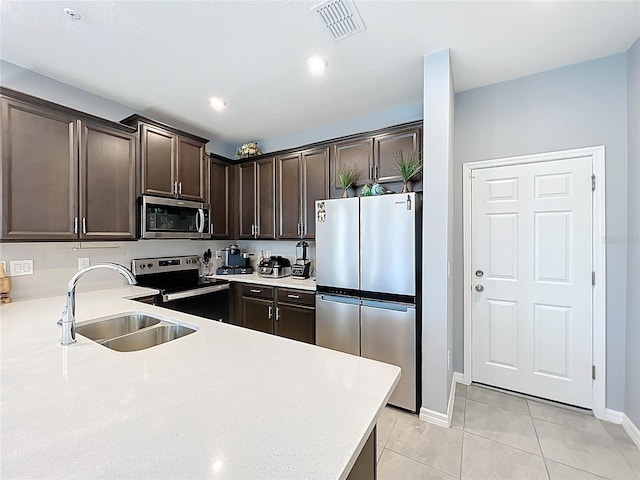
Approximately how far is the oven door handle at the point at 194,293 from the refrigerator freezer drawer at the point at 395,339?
65.3 inches

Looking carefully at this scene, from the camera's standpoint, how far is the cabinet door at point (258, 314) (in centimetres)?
304

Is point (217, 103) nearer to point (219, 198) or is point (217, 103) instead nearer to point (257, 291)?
point (219, 198)

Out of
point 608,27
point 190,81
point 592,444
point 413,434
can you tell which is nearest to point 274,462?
point 413,434

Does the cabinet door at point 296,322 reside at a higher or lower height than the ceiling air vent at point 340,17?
lower

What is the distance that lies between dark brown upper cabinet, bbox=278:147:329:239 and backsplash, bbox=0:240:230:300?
1481 millimetres

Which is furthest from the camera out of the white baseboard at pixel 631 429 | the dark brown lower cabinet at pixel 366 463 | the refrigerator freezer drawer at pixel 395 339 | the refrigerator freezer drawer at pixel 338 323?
the refrigerator freezer drawer at pixel 338 323

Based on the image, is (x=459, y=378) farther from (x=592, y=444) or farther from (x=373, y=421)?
(x=373, y=421)

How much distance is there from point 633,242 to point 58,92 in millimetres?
4593

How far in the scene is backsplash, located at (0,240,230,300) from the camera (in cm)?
223

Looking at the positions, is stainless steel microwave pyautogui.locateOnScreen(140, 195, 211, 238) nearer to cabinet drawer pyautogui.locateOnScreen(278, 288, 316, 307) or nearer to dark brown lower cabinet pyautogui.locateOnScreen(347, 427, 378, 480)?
cabinet drawer pyautogui.locateOnScreen(278, 288, 316, 307)

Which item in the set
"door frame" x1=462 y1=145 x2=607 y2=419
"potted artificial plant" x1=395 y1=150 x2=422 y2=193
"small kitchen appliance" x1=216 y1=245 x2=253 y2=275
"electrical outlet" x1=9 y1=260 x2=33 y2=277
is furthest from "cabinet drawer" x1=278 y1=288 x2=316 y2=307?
"door frame" x1=462 y1=145 x2=607 y2=419

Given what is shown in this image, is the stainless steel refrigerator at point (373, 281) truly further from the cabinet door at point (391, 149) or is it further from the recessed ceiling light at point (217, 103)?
the recessed ceiling light at point (217, 103)

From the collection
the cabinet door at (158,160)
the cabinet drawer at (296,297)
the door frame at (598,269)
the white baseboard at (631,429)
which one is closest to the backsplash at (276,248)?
the cabinet drawer at (296,297)

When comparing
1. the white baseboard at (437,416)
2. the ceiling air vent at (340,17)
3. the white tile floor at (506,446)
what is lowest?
the white tile floor at (506,446)
